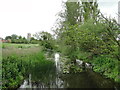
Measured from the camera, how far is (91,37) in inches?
254

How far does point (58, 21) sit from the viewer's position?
13.2m

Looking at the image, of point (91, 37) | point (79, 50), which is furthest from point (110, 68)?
point (79, 50)

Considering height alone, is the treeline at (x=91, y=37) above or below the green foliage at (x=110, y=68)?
above

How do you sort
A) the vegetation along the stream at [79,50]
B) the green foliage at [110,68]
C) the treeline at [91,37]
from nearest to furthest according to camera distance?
the treeline at [91,37], the vegetation along the stream at [79,50], the green foliage at [110,68]

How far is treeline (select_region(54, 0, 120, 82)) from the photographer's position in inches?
170

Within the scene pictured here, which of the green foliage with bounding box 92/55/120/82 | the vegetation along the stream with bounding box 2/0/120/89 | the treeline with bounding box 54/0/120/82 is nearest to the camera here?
the treeline with bounding box 54/0/120/82

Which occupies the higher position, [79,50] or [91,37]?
[91,37]

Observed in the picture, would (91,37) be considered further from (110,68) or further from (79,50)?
(79,50)

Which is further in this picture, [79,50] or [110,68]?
[79,50]

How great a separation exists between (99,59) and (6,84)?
6.10 metres

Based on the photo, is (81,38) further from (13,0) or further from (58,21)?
(58,21)

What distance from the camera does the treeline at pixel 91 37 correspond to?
4.32m

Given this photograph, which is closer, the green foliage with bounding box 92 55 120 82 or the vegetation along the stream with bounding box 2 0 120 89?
the vegetation along the stream with bounding box 2 0 120 89

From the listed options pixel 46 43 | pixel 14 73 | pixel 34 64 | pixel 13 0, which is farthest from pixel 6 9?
pixel 46 43
